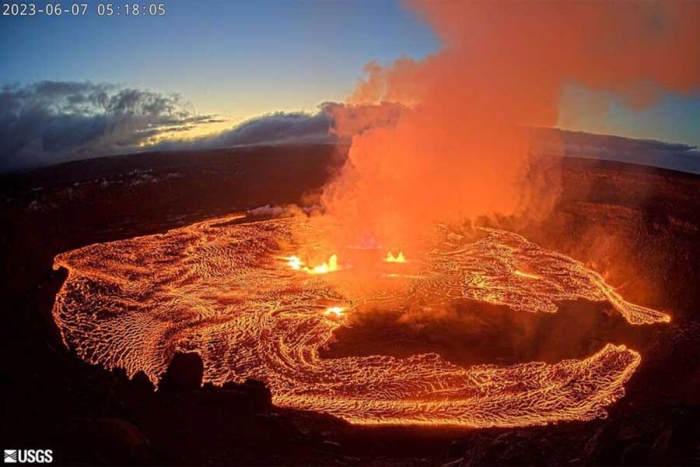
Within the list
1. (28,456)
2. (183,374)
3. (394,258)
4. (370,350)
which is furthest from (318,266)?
(28,456)

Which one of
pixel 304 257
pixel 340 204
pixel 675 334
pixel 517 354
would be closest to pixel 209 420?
pixel 517 354

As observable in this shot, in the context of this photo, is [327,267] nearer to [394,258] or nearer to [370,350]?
[394,258]

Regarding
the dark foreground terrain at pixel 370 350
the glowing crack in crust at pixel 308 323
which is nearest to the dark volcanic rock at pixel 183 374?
the dark foreground terrain at pixel 370 350

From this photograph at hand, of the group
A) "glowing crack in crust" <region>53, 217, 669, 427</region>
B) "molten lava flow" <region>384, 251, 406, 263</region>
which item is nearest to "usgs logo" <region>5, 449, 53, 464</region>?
"glowing crack in crust" <region>53, 217, 669, 427</region>

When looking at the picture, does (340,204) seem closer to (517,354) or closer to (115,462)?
(517,354)

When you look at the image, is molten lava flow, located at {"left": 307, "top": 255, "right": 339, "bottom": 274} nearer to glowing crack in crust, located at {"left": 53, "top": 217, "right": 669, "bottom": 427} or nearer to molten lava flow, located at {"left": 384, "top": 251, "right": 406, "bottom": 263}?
glowing crack in crust, located at {"left": 53, "top": 217, "right": 669, "bottom": 427}
